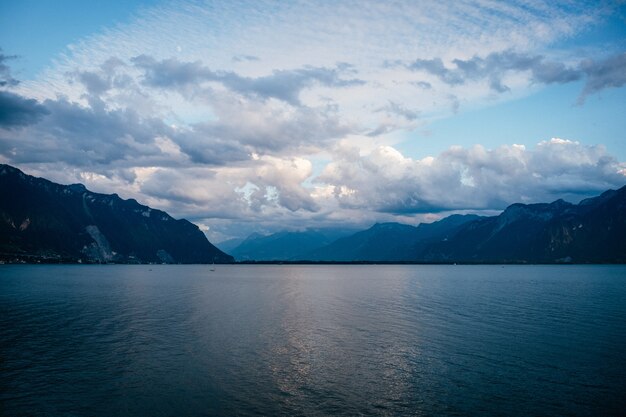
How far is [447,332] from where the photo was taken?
7012 cm

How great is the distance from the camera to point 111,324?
78062mm

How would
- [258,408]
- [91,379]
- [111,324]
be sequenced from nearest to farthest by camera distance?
[258,408], [91,379], [111,324]

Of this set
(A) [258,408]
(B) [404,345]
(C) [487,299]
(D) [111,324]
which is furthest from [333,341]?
(C) [487,299]

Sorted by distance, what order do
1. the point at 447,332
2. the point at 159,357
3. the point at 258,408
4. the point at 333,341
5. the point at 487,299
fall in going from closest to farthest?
the point at 258,408, the point at 159,357, the point at 333,341, the point at 447,332, the point at 487,299

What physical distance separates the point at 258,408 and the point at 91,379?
20976 millimetres

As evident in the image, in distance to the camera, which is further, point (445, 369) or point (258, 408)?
point (445, 369)

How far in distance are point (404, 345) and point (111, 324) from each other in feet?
179

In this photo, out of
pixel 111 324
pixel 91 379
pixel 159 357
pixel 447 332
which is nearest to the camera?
pixel 91 379

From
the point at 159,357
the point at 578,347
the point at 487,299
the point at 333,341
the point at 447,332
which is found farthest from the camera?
the point at 487,299

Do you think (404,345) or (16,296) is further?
(16,296)

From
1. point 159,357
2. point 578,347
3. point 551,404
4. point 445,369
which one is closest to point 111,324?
point 159,357

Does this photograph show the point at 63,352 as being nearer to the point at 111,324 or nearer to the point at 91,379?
the point at 91,379

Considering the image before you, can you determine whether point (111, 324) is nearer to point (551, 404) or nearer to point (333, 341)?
point (333, 341)

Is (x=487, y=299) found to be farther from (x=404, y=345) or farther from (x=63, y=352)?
(x=63, y=352)
